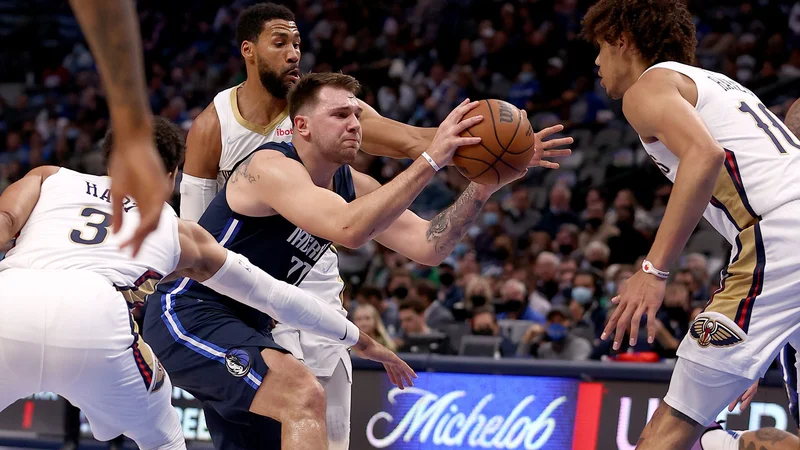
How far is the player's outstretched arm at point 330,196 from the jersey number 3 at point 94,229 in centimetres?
67

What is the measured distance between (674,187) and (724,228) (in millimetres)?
490

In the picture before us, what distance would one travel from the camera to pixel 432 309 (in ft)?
30.3

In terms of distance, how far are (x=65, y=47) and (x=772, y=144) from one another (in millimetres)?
18317

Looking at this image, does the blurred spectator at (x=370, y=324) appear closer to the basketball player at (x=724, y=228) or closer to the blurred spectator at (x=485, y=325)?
the blurred spectator at (x=485, y=325)

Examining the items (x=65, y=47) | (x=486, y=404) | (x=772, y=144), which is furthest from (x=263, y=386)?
(x=65, y=47)

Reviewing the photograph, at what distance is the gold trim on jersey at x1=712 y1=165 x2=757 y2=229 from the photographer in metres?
3.59

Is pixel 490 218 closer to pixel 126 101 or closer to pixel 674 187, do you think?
pixel 674 187

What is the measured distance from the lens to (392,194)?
3.84m

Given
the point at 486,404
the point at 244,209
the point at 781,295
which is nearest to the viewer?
the point at 781,295

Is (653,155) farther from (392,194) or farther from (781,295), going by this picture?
(392,194)

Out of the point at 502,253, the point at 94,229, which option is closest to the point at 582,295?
the point at 502,253

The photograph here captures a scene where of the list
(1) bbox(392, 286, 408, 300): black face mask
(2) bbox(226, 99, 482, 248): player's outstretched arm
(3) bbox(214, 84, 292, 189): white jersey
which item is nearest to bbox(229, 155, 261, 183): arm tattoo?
(2) bbox(226, 99, 482, 248): player's outstretched arm

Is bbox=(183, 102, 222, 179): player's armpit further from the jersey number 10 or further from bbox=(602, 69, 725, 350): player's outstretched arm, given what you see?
the jersey number 10

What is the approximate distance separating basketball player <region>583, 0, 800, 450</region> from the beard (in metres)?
2.12
